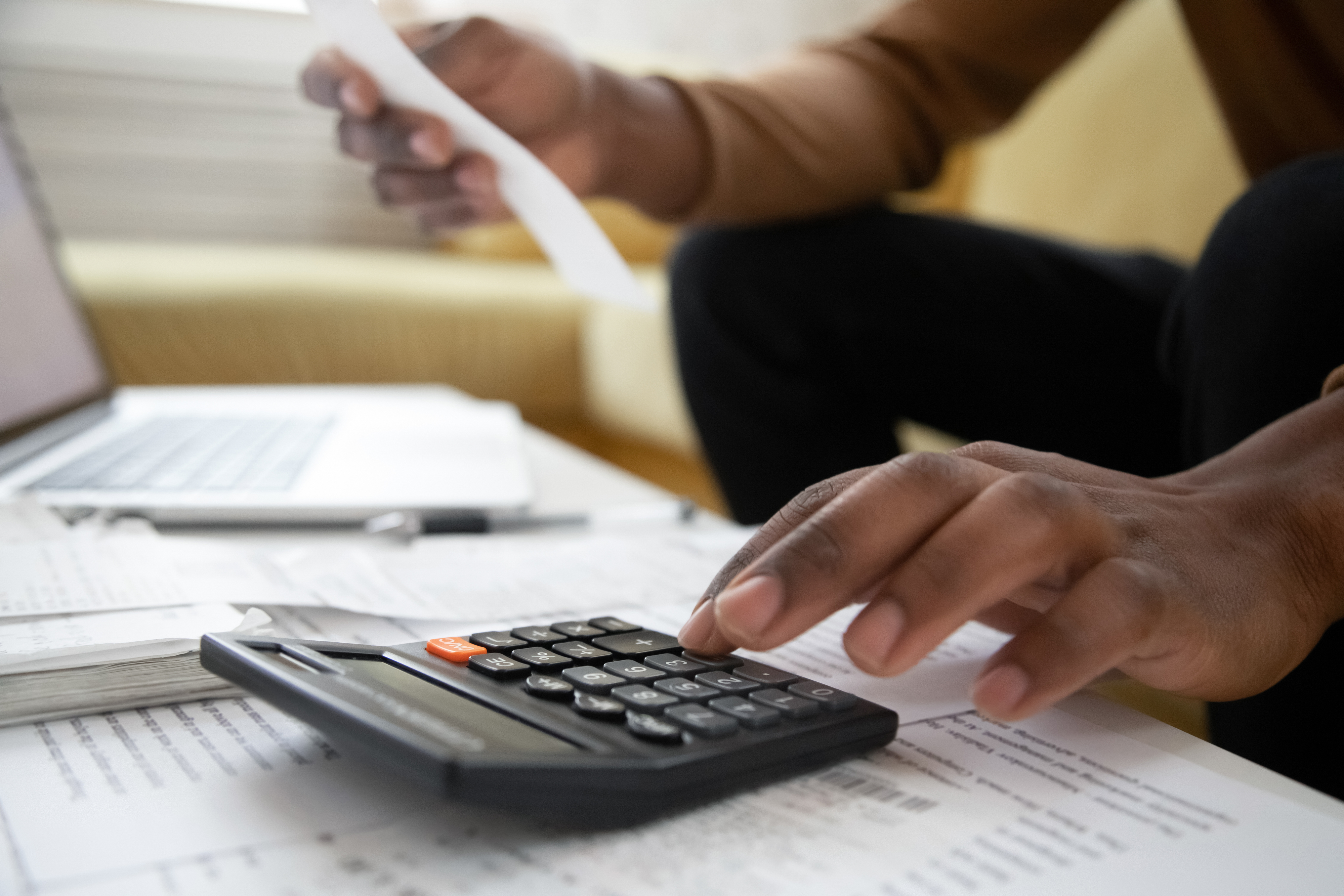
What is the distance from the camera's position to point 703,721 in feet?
0.82

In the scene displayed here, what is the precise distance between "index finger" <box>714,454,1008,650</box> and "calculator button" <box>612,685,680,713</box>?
0.08 ft

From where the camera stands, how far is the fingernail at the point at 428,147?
1.96ft

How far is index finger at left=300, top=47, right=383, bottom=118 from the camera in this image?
0.59 metres

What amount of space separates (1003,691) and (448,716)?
137 mm

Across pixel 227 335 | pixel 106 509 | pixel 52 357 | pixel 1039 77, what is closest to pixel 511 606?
pixel 106 509

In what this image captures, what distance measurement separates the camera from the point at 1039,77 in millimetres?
891

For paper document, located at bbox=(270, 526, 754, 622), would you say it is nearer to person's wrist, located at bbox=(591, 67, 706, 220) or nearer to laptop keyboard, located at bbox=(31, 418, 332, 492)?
laptop keyboard, located at bbox=(31, 418, 332, 492)

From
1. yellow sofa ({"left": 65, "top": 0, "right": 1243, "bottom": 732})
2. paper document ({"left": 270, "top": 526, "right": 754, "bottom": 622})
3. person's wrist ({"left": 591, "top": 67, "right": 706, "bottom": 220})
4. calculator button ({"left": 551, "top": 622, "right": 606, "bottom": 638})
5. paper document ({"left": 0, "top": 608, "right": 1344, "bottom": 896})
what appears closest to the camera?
paper document ({"left": 0, "top": 608, "right": 1344, "bottom": 896})

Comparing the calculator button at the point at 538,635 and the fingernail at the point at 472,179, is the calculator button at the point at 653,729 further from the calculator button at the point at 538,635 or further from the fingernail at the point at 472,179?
the fingernail at the point at 472,179

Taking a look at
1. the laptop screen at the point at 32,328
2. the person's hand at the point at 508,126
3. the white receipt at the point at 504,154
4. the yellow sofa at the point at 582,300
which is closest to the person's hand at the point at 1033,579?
the white receipt at the point at 504,154

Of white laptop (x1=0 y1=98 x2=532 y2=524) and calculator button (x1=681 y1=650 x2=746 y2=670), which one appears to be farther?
white laptop (x1=0 y1=98 x2=532 y2=524)

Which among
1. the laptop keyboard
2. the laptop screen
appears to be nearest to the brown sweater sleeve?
the laptop keyboard

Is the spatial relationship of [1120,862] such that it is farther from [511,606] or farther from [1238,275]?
[1238,275]

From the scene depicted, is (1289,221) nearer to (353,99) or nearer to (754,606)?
(754,606)
